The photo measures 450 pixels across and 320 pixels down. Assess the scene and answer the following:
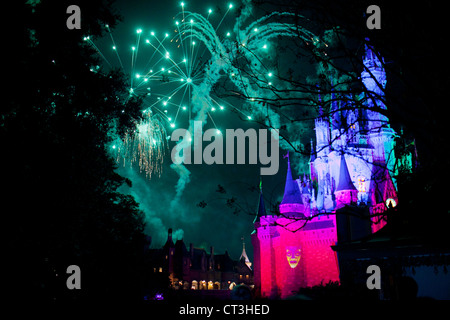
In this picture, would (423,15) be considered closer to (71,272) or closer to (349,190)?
(71,272)

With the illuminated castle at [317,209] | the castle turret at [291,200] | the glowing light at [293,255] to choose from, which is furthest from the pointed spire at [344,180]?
the glowing light at [293,255]

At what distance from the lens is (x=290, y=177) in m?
44.0

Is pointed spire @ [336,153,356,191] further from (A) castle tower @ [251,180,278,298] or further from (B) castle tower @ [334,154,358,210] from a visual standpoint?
(A) castle tower @ [251,180,278,298]

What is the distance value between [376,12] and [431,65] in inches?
56.8

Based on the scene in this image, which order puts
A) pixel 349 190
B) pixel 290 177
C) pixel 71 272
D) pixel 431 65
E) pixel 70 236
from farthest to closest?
pixel 290 177, pixel 349 190, pixel 71 272, pixel 70 236, pixel 431 65

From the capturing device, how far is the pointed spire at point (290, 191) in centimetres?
4231

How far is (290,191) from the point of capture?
43188 mm

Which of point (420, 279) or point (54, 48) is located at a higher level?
point (54, 48)

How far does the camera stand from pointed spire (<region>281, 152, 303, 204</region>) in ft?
139

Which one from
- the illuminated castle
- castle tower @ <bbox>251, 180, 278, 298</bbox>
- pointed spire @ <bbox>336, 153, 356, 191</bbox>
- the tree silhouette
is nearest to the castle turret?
the illuminated castle

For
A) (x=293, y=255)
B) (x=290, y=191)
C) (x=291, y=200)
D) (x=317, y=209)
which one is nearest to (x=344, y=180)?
(x=317, y=209)

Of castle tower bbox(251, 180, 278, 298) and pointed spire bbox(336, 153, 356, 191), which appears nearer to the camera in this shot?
pointed spire bbox(336, 153, 356, 191)

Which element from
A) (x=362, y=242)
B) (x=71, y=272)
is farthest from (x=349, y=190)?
(x=71, y=272)
